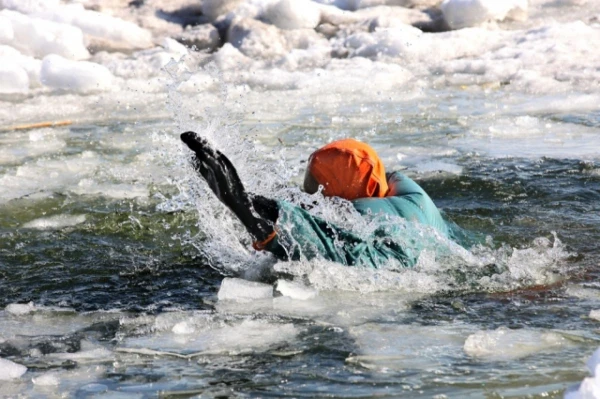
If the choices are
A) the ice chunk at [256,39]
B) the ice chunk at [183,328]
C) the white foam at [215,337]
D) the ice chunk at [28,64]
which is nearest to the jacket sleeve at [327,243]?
the white foam at [215,337]

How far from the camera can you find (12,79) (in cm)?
885

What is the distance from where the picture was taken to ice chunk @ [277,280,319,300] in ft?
11.7

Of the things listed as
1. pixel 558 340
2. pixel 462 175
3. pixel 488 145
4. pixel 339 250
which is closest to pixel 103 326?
pixel 339 250

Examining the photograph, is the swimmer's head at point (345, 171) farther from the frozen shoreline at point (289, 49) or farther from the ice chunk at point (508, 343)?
the frozen shoreline at point (289, 49)

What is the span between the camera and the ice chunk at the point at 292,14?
10.2m

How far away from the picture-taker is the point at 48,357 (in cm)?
299

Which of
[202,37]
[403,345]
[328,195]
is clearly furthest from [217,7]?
[403,345]

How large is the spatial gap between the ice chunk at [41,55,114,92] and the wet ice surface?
2 cm

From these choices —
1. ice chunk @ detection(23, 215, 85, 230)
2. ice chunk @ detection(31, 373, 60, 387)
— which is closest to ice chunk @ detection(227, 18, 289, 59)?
ice chunk @ detection(23, 215, 85, 230)

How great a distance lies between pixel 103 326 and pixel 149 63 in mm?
6573

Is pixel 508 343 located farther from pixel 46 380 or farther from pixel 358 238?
pixel 46 380

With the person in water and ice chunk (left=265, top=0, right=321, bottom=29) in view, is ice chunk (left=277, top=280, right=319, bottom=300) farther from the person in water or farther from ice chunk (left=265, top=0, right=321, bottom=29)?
ice chunk (left=265, top=0, right=321, bottom=29)

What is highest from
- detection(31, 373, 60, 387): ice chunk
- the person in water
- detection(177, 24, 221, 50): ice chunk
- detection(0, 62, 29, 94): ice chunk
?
detection(177, 24, 221, 50): ice chunk

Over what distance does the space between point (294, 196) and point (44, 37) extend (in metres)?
6.19
